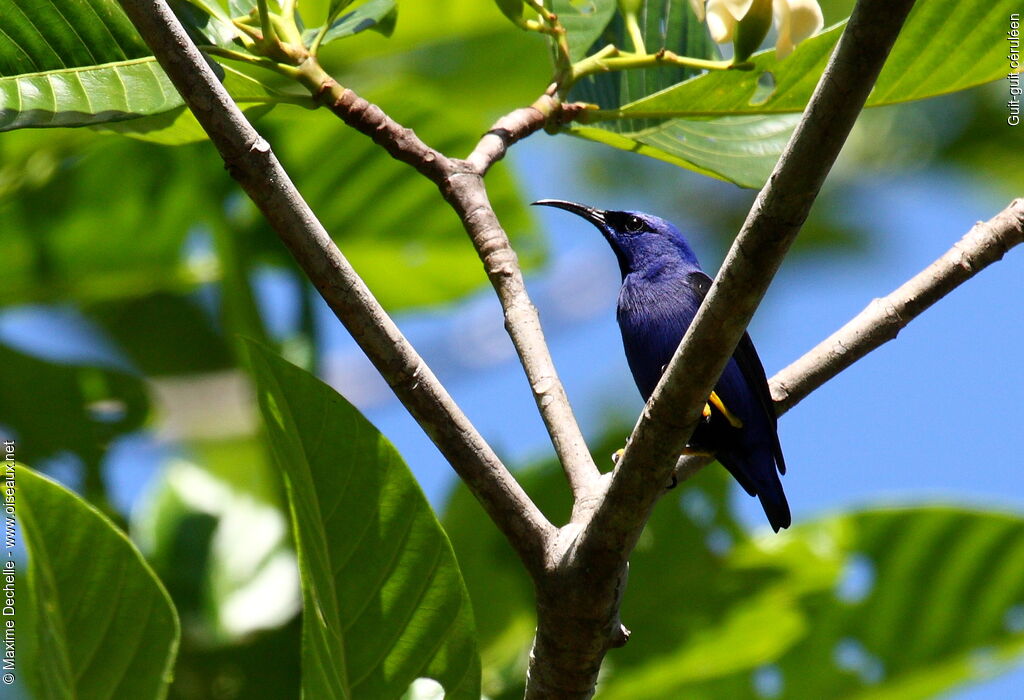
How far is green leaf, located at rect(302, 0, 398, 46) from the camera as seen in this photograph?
2549 mm

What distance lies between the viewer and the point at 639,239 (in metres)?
4.27

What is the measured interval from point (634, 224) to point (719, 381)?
3.31 ft

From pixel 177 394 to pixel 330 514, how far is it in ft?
15.6

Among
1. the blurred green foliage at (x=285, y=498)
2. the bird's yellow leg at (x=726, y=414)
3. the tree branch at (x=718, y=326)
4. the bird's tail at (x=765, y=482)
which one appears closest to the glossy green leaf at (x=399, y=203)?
the blurred green foliage at (x=285, y=498)

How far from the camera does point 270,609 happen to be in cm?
342

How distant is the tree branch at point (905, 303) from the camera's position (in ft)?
7.30

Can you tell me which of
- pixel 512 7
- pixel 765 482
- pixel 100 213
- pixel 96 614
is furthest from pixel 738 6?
pixel 100 213

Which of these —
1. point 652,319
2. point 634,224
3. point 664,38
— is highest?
point 634,224

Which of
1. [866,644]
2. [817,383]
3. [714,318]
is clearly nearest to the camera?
[714,318]

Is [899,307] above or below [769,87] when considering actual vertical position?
below

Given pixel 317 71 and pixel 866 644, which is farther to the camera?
pixel 866 644

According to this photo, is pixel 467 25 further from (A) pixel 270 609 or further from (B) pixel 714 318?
(B) pixel 714 318

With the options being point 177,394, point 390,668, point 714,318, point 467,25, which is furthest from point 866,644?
point 177,394

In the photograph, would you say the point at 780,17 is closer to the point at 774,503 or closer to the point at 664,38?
the point at 664,38
